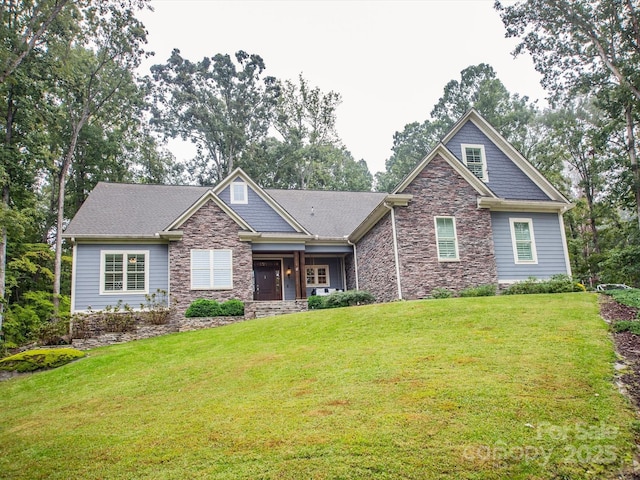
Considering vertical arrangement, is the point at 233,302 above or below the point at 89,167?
below

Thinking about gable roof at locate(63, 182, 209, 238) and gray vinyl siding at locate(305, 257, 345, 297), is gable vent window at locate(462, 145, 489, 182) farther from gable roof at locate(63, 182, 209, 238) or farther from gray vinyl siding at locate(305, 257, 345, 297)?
gable roof at locate(63, 182, 209, 238)

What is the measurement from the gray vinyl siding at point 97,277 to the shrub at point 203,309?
7.02 ft

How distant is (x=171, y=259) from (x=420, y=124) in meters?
35.4

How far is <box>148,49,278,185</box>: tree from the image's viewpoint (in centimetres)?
3709

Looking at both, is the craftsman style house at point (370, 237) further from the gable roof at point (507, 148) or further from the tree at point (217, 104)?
the tree at point (217, 104)

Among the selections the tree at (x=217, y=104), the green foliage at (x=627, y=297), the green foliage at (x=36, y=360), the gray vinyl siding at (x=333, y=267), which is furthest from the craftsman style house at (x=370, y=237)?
the tree at (x=217, y=104)

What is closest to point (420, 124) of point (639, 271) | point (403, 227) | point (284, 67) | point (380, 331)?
point (284, 67)

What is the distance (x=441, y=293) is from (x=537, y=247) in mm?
5283

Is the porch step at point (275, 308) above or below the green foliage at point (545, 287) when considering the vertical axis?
below

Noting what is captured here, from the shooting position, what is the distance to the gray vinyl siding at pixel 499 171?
1873 cm

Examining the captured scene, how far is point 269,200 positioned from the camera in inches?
820

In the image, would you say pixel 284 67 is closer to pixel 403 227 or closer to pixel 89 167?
pixel 89 167

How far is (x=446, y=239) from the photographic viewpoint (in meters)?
16.6

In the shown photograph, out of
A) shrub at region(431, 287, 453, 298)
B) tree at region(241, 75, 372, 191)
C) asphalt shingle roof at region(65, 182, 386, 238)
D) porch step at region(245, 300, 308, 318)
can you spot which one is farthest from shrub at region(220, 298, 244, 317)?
tree at region(241, 75, 372, 191)
